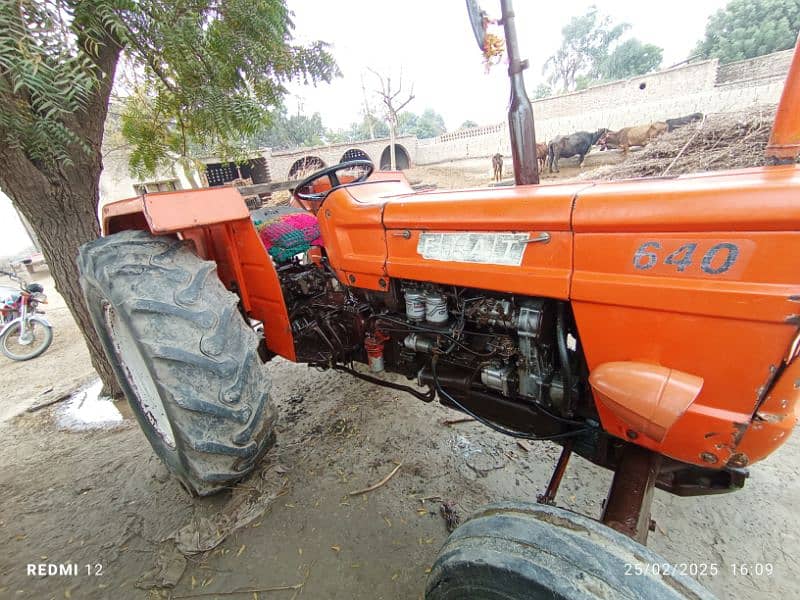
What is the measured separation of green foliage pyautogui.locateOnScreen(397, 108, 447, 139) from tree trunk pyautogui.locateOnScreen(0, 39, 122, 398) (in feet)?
143

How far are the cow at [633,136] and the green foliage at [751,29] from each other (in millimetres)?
21609

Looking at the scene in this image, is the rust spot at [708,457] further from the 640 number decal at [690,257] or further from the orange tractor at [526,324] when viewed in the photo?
the 640 number decal at [690,257]

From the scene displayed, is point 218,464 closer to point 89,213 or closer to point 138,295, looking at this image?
point 138,295

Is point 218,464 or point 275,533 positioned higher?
point 218,464

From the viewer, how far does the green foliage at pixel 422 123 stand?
46494mm

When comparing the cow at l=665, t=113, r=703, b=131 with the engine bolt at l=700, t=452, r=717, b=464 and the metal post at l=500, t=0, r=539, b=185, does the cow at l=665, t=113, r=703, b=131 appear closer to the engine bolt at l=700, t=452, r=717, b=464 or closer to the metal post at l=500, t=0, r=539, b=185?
the metal post at l=500, t=0, r=539, b=185

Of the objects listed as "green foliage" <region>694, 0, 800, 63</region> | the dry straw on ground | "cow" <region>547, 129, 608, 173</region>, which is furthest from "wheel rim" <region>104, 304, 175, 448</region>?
"green foliage" <region>694, 0, 800, 63</region>

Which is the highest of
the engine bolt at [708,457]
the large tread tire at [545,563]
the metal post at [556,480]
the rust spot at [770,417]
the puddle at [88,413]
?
the rust spot at [770,417]

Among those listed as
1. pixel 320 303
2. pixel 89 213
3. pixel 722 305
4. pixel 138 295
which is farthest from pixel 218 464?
pixel 89 213

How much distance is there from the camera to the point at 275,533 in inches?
67.9

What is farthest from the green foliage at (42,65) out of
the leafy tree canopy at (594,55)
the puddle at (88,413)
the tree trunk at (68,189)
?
the leafy tree canopy at (594,55)

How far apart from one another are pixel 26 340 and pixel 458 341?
17.5ft

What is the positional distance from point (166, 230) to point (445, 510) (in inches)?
65.5

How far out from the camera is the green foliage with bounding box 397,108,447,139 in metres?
46.5
